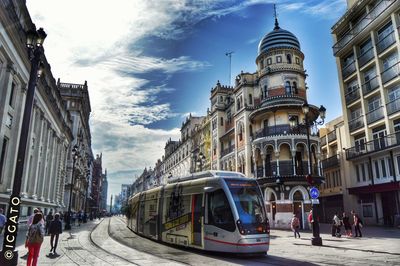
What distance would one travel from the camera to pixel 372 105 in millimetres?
34219

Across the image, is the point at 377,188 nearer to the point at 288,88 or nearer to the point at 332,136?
the point at 288,88

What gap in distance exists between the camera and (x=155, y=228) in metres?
19.1

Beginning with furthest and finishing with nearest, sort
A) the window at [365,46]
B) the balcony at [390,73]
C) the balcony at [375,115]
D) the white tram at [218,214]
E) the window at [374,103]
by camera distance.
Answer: the window at [365,46]
the window at [374,103]
the balcony at [375,115]
the balcony at [390,73]
the white tram at [218,214]

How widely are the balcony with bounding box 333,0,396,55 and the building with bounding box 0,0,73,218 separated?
30948 mm

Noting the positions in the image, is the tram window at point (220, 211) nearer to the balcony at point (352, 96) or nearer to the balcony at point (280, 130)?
the balcony at point (280, 130)

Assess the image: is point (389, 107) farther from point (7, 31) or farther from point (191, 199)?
point (7, 31)

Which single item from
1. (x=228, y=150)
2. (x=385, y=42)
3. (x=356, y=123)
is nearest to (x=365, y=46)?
(x=385, y=42)

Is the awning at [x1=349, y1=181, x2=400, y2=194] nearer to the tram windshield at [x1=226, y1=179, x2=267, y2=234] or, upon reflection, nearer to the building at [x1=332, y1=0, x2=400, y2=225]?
the building at [x1=332, y1=0, x2=400, y2=225]

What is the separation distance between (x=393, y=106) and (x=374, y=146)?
4.35 metres

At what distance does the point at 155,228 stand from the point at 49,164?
25.0 metres

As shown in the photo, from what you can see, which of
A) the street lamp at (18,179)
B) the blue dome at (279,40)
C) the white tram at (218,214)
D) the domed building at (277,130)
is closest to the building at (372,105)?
the domed building at (277,130)

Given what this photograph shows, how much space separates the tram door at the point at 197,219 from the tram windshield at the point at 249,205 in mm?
1727

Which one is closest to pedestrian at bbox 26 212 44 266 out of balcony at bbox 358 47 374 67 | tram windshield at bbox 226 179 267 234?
tram windshield at bbox 226 179 267 234

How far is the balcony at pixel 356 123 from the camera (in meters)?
35.3
